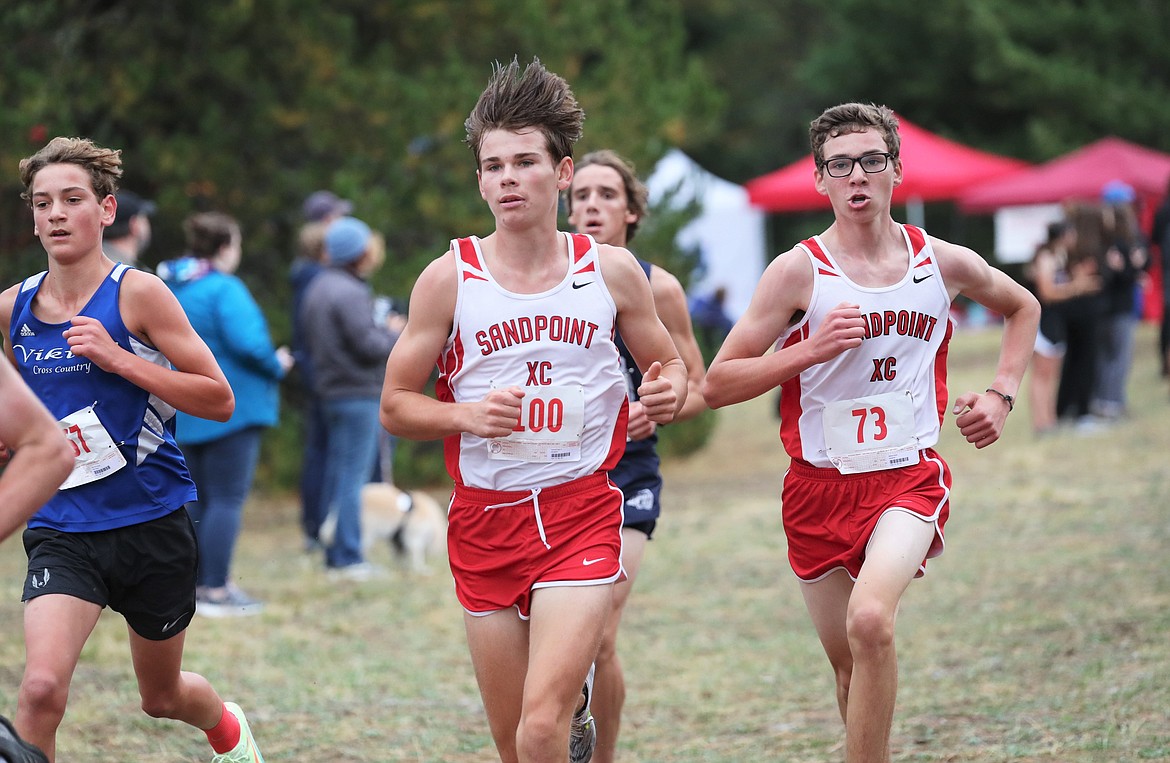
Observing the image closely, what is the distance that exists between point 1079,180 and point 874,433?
818 inches

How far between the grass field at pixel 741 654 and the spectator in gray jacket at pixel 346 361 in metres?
0.47

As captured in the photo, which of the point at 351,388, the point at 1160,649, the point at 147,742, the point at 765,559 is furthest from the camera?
the point at 765,559

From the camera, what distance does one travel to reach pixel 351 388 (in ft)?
29.6

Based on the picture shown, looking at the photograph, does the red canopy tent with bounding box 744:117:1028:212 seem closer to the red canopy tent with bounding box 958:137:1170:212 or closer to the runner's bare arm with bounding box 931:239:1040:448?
the red canopy tent with bounding box 958:137:1170:212

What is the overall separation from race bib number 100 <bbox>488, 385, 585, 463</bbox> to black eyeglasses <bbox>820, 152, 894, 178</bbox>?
1055 mm

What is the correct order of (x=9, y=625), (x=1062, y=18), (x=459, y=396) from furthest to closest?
1. (x=1062, y=18)
2. (x=9, y=625)
3. (x=459, y=396)

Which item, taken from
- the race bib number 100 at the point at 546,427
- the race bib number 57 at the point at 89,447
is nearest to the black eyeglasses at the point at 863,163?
the race bib number 100 at the point at 546,427

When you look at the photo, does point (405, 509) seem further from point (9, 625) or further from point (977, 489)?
point (977, 489)

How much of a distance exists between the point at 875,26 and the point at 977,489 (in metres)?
27.3

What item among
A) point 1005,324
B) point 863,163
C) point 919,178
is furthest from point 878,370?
point 919,178

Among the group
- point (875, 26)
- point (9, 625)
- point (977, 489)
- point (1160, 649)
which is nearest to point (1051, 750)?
point (1160, 649)

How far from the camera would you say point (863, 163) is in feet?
13.9

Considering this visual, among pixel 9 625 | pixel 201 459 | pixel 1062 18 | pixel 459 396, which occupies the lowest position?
pixel 9 625

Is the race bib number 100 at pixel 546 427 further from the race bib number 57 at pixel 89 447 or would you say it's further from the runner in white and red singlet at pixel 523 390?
the race bib number 57 at pixel 89 447
